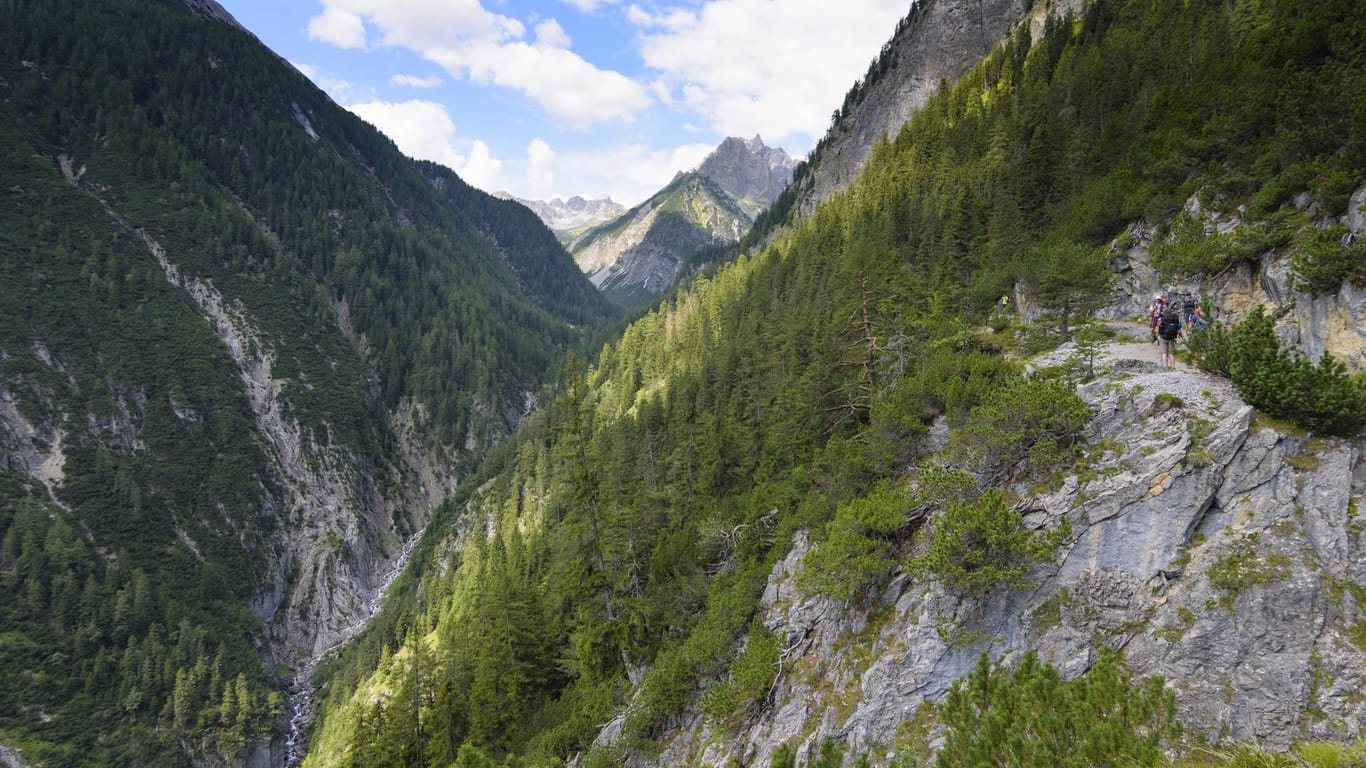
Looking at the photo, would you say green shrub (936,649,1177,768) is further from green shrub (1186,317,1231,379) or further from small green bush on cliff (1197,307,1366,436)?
green shrub (1186,317,1231,379)

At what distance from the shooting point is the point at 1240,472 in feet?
40.6

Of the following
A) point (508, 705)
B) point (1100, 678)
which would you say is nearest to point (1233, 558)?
point (1100, 678)

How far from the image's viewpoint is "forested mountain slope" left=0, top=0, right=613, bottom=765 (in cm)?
7638

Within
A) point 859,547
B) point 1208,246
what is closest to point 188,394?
point 859,547

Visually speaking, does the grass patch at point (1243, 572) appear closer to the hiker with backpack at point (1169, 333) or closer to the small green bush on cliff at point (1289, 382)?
the small green bush on cliff at point (1289, 382)

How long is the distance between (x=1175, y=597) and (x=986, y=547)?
3824mm

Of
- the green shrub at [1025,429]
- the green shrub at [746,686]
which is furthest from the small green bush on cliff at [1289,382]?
the green shrub at [746,686]

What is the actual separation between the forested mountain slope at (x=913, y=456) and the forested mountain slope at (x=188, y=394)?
43.8 meters

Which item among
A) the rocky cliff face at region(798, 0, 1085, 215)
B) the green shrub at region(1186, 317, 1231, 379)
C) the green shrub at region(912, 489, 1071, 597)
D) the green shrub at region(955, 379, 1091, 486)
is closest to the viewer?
the green shrub at region(912, 489, 1071, 597)

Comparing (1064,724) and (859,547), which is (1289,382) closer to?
(1064,724)

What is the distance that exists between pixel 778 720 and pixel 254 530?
12246 cm

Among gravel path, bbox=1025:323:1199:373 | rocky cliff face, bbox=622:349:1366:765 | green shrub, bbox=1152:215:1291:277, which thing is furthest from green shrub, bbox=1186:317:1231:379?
green shrub, bbox=1152:215:1291:277

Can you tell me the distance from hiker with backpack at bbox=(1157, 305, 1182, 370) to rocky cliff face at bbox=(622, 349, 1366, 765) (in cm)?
120

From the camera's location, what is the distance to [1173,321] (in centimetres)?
1661
